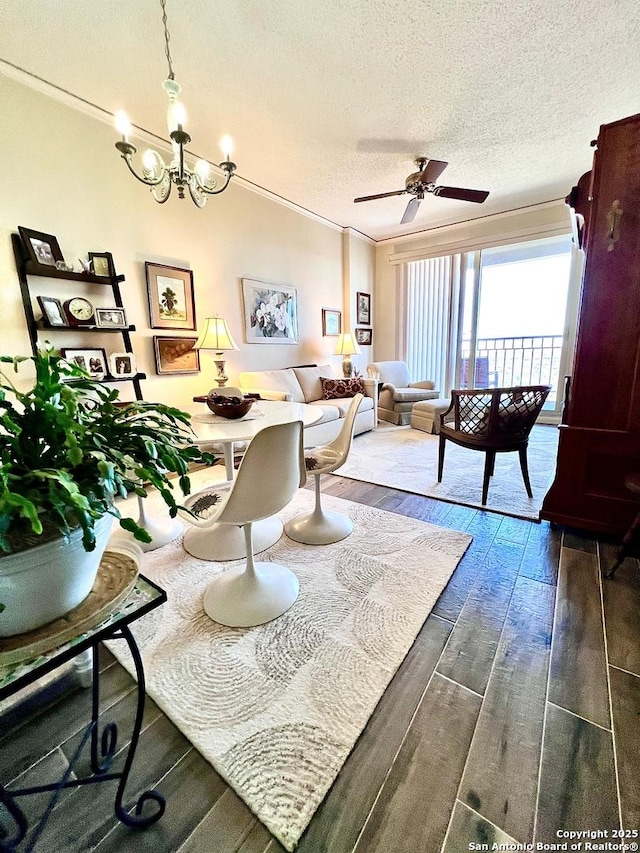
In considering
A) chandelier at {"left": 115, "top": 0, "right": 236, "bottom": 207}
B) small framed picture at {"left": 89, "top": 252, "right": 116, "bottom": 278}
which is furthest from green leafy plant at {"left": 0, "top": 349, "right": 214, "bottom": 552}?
small framed picture at {"left": 89, "top": 252, "right": 116, "bottom": 278}

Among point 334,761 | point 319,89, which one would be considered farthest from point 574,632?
point 319,89

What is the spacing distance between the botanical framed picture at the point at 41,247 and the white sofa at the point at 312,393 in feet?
5.68

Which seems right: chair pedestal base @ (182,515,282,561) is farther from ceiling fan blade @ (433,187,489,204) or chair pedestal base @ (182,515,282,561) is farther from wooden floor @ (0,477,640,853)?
ceiling fan blade @ (433,187,489,204)

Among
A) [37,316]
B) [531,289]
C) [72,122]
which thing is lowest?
[37,316]

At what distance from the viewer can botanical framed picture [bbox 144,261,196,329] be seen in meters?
2.97

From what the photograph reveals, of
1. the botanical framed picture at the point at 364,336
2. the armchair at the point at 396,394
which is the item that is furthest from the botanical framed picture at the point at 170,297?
the botanical framed picture at the point at 364,336

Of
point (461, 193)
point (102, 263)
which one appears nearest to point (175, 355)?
point (102, 263)

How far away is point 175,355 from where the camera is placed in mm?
3191

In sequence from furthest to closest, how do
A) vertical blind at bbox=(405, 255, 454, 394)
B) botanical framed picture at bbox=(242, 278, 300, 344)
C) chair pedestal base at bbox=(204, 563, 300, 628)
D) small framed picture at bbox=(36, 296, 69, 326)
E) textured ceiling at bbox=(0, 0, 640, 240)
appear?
vertical blind at bbox=(405, 255, 454, 394) → botanical framed picture at bbox=(242, 278, 300, 344) → small framed picture at bbox=(36, 296, 69, 326) → textured ceiling at bbox=(0, 0, 640, 240) → chair pedestal base at bbox=(204, 563, 300, 628)

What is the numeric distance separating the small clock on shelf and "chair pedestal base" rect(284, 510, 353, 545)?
2.07 m

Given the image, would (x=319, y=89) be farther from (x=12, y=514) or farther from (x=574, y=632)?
(x=574, y=632)

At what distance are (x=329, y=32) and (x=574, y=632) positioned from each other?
317 centimetres

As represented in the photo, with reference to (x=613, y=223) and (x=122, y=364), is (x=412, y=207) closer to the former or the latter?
(x=613, y=223)

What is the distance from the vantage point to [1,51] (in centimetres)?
200
